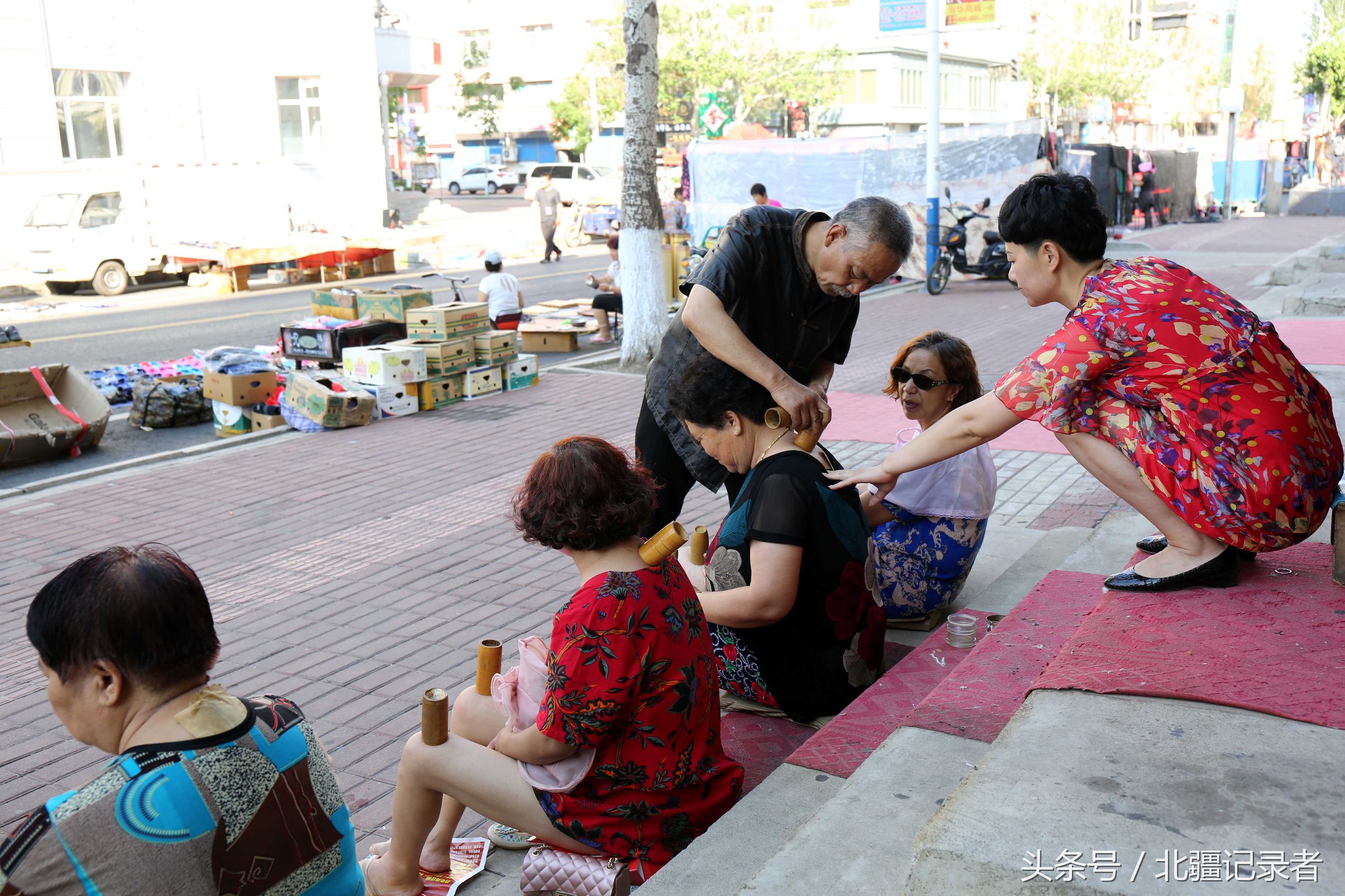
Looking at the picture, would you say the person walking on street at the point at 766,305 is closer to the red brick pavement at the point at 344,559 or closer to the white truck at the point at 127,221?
the red brick pavement at the point at 344,559

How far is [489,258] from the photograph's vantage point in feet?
40.3

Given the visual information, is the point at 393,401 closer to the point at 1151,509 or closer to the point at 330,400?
the point at 330,400

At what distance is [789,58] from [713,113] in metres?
16.7

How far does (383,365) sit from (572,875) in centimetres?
693

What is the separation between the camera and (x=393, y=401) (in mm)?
9070

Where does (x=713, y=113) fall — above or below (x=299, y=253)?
above

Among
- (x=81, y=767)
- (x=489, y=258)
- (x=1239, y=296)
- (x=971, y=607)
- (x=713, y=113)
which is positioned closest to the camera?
(x=81, y=767)

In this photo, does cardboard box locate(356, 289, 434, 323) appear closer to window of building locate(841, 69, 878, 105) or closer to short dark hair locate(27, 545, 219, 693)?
short dark hair locate(27, 545, 219, 693)

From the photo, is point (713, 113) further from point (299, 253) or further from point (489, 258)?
point (489, 258)

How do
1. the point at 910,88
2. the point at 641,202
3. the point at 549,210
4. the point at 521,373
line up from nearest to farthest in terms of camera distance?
the point at 521,373
the point at 641,202
the point at 549,210
the point at 910,88

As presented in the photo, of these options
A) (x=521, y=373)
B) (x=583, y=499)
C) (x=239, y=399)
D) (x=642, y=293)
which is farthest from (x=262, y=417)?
(x=583, y=499)

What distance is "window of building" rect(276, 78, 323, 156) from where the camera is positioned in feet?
87.0

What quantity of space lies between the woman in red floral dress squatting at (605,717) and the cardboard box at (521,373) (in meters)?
7.65

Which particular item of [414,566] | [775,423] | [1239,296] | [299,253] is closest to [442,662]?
[414,566]
